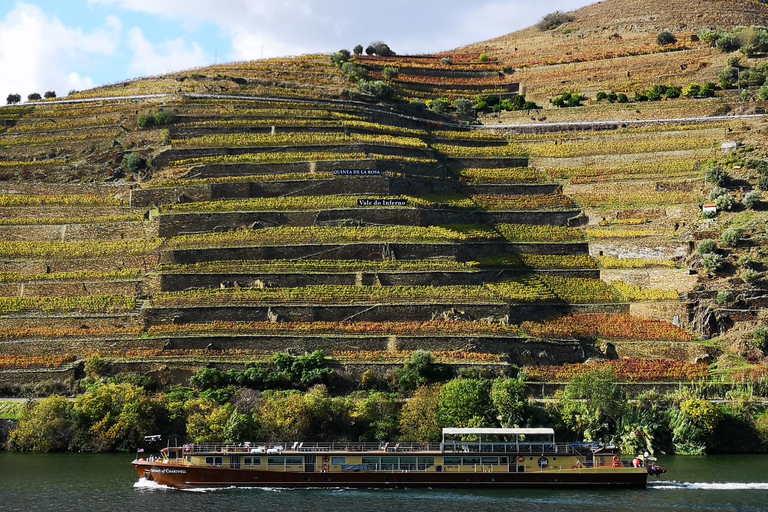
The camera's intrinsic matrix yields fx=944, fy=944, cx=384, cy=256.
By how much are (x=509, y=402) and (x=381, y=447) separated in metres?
8.84

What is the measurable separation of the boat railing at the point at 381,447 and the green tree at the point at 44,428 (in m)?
10.6

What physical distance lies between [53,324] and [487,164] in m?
43.6

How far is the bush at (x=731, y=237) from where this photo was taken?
241 feet

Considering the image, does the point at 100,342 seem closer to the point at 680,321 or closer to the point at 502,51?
the point at 680,321

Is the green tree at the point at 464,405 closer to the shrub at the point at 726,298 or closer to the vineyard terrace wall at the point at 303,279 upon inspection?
the vineyard terrace wall at the point at 303,279

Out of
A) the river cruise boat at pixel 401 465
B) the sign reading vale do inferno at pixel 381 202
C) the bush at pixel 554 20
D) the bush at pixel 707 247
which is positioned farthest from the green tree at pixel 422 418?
the bush at pixel 554 20

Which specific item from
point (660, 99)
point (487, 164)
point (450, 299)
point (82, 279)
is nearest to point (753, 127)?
point (660, 99)

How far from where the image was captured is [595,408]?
61.1m

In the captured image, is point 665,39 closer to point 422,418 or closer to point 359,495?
point 422,418

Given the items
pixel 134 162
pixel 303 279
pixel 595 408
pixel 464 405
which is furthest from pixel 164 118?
pixel 595 408

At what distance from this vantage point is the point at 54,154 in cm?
8975

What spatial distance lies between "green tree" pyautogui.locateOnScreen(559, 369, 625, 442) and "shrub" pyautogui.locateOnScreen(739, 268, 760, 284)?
1620 cm

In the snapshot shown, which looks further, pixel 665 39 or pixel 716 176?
pixel 665 39

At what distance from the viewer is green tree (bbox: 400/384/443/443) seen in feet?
196
